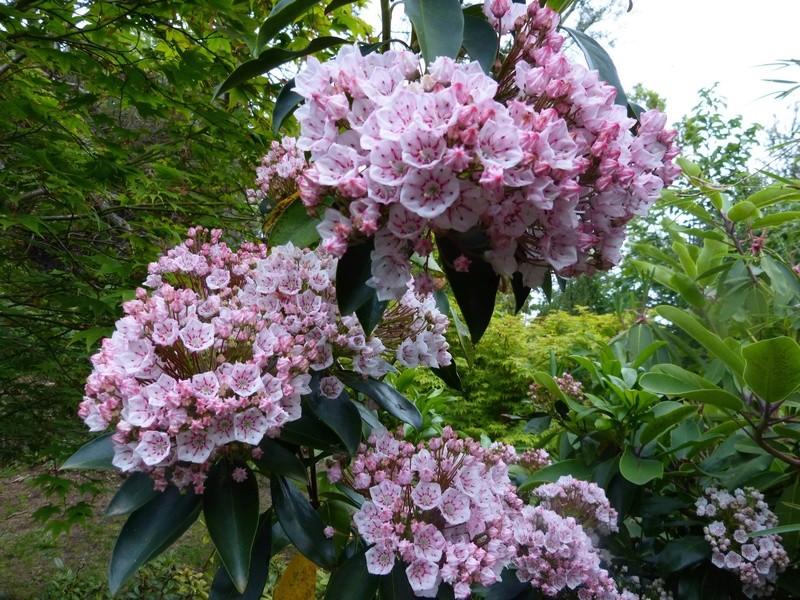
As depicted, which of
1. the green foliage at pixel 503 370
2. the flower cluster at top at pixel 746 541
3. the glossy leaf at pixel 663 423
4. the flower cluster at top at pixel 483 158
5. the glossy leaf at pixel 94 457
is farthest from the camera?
the green foliage at pixel 503 370

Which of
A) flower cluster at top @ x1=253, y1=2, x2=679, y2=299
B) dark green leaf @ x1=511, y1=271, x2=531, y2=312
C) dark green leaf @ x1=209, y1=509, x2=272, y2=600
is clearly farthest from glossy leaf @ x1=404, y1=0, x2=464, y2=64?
dark green leaf @ x1=209, y1=509, x2=272, y2=600

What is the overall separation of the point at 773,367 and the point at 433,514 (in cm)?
75

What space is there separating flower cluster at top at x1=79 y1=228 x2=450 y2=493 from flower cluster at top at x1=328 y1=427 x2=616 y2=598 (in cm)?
15

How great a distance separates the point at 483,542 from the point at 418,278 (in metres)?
0.43

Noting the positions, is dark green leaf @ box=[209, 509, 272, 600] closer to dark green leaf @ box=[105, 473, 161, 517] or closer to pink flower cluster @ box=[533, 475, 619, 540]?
dark green leaf @ box=[105, 473, 161, 517]

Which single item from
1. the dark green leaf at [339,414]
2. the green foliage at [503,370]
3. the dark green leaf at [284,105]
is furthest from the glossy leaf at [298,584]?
the green foliage at [503,370]

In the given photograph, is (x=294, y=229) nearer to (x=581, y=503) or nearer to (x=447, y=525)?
(x=447, y=525)

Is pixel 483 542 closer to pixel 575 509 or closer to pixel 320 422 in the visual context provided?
pixel 320 422

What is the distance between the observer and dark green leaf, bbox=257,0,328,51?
0.83m

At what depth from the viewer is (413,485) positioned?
953 mm

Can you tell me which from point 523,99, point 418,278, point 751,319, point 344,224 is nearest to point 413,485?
point 418,278

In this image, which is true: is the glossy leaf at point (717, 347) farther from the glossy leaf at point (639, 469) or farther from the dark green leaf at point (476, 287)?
the dark green leaf at point (476, 287)

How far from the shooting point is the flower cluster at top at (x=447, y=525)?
33.6 inches

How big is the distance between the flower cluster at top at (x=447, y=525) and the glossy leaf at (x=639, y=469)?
288 millimetres
